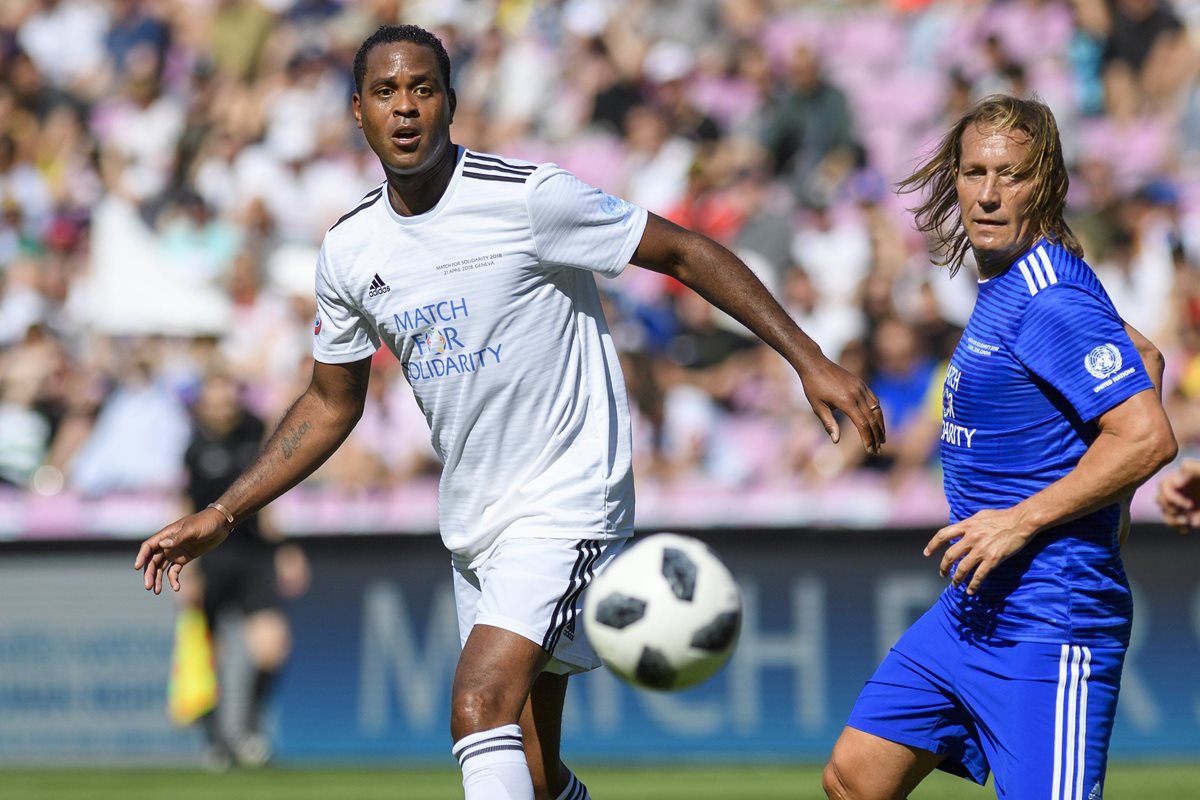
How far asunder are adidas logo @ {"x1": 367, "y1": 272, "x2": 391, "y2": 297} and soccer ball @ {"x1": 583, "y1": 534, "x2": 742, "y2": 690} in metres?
1.45

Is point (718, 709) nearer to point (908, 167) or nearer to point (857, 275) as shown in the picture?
point (857, 275)

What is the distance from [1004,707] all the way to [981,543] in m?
0.55

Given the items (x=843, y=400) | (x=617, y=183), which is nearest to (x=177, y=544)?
(x=843, y=400)

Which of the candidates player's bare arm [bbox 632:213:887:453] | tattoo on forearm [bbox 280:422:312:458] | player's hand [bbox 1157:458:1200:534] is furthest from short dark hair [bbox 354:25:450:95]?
player's hand [bbox 1157:458:1200:534]

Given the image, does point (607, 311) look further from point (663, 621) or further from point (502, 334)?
point (502, 334)

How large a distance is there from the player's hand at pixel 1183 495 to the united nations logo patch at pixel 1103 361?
0.88 m

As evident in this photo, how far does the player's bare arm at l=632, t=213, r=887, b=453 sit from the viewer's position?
5027mm

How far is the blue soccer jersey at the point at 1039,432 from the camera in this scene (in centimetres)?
467

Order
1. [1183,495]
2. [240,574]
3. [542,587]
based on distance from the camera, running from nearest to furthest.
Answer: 1. [1183,495]
2. [542,587]
3. [240,574]

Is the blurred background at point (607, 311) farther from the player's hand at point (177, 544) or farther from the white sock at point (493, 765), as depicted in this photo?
the white sock at point (493, 765)

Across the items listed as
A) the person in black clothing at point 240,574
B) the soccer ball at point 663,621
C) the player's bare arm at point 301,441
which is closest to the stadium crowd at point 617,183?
the person in black clothing at point 240,574

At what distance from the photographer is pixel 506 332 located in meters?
5.65

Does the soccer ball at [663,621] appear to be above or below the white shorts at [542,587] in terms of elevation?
below

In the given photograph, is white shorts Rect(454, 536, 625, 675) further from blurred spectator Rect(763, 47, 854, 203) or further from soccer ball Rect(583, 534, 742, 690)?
blurred spectator Rect(763, 47, 854, 203)
